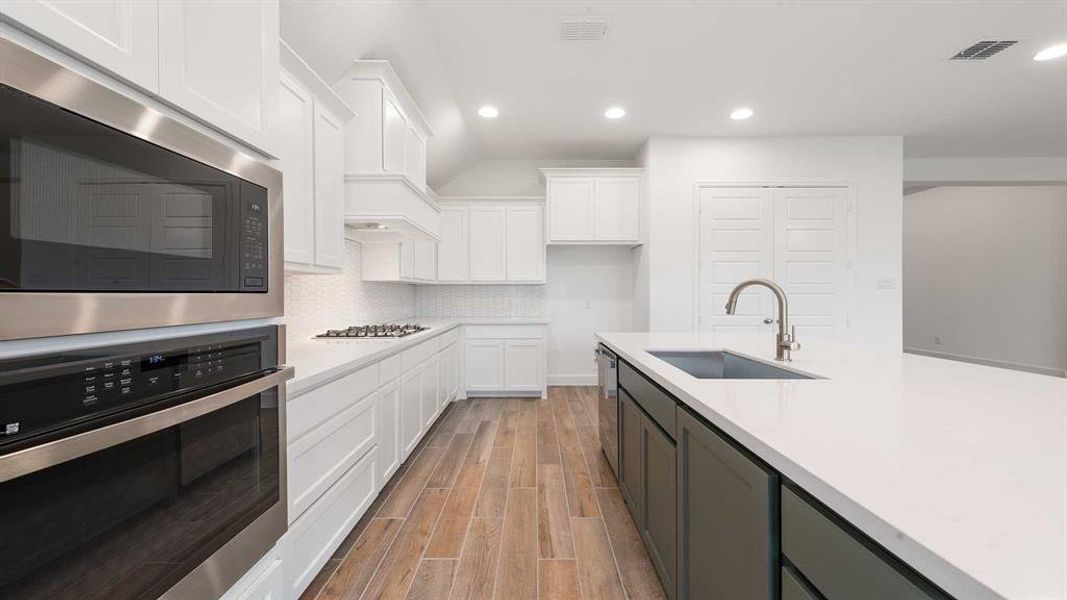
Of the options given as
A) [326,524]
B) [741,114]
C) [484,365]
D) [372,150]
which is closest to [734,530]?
[326,524]

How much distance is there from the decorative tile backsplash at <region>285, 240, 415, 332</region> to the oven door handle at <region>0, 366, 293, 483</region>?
5.46 feet

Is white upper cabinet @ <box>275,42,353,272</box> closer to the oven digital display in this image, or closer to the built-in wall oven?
the built-in wall oven

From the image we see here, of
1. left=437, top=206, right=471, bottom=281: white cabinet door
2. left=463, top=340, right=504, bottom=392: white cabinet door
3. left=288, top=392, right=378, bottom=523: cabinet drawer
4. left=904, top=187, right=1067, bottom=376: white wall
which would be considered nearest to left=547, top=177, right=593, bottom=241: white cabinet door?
left=437, top=206, right=471, bottom=281: white cabinet door

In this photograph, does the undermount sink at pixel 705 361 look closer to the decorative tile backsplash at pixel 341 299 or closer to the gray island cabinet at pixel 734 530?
the gray island cabinet at pixel 734 530

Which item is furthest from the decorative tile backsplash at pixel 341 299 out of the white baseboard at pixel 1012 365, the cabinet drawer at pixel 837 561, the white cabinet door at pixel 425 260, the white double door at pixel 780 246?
the white baseboard at pixel 1012 365

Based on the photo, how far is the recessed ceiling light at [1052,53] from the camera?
2.95 meters

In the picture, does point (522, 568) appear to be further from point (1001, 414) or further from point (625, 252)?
point (625, 252)

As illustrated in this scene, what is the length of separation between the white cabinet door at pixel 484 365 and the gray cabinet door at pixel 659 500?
3.01 meters

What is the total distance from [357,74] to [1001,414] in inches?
126

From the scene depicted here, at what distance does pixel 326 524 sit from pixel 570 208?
12.4ft

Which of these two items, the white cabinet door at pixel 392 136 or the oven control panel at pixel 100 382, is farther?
the white cabinet door at pixel 392 136

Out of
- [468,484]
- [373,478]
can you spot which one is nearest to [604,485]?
[468,484]

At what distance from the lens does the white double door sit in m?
4.50

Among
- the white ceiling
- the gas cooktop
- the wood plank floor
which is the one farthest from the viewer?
the gas cooktop
